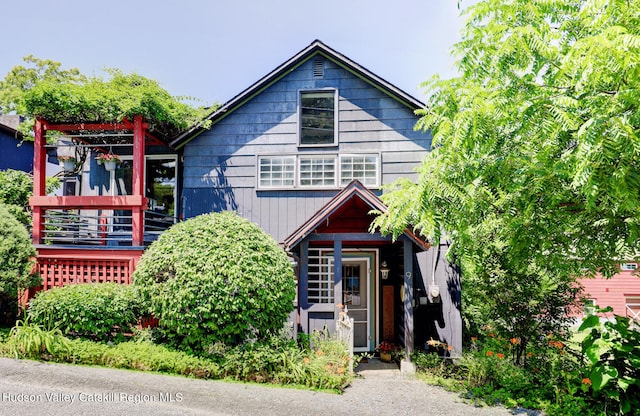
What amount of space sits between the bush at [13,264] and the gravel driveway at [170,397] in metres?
1.57

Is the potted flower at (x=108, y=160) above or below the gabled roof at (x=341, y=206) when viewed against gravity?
above

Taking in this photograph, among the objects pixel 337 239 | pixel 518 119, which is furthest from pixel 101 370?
pixel 518 119

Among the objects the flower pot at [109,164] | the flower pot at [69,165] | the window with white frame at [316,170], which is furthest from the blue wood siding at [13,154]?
the window with white frame at [316,170]

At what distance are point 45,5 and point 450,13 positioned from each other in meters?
9.36

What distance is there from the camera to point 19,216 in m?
9.73

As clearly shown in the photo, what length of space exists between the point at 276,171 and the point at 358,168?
2.10 m

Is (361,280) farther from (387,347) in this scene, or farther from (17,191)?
(17,191)

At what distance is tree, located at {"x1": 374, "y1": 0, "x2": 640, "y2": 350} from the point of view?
3.26 m

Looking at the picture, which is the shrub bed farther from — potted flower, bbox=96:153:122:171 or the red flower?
potted flower, bbox=96:153:122:171

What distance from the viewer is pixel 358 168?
10.1 m

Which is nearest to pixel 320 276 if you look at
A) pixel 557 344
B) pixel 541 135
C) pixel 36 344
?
pixel 557 344

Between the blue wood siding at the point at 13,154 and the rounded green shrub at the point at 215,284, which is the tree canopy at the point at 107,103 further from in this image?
the blue wood siding at the point at 13,154

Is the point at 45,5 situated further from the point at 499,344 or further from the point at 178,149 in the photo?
the point at 499,344

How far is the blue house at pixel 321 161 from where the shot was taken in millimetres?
9711
